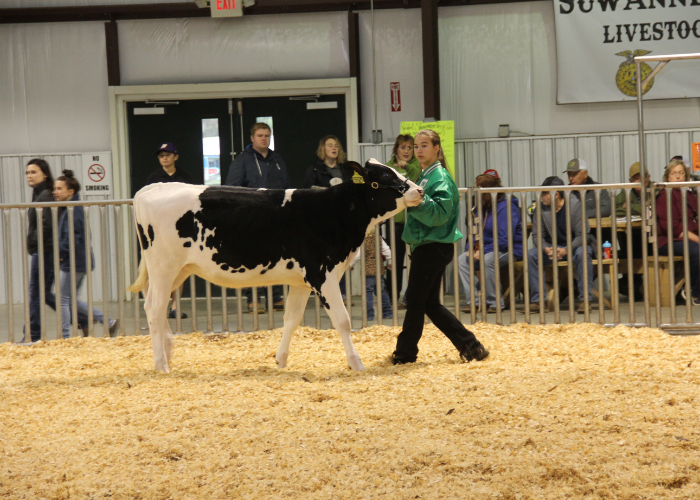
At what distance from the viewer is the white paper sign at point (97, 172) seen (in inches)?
412

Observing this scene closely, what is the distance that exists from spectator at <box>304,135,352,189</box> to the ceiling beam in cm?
293

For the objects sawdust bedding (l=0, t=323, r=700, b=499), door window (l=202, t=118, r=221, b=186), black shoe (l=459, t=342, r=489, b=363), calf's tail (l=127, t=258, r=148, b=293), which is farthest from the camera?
door window (l=202, t=118, r=221, b=186)

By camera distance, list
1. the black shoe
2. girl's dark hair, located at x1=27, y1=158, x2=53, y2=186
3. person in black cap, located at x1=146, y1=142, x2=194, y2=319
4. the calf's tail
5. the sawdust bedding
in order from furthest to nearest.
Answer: person in black cap, located at x1=146, y1=142, x2=194, y2=319
girl's dark hair, located at x1=27, y1=158, x2=53, y2=186
the calf's tail
the black shoe
the sawdust bedding

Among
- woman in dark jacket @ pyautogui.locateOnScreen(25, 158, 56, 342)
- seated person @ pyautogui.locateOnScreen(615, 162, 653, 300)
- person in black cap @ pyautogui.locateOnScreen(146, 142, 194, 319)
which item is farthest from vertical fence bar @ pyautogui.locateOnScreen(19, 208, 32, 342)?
seated person @ pyautogui.locateOnScreen(615, 162, 653, 300)

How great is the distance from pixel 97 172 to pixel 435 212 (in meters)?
6.90

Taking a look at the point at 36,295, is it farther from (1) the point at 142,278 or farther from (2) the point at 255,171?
(2) the point at 255,171

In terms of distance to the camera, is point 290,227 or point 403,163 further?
point 403,163

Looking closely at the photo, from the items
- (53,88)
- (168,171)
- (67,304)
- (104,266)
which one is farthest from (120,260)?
(53,88)

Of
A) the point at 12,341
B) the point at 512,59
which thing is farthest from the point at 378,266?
the point at 512,59

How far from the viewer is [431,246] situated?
5.25m

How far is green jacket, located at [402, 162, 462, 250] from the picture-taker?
5035 mm

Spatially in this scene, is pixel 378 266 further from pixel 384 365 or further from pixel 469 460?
pixel 469 460

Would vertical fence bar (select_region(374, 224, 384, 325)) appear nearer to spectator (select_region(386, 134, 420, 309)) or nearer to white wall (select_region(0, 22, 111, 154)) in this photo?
spectator (select_region(386, 134, 420, 309))

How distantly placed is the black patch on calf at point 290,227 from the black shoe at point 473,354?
1.08m
